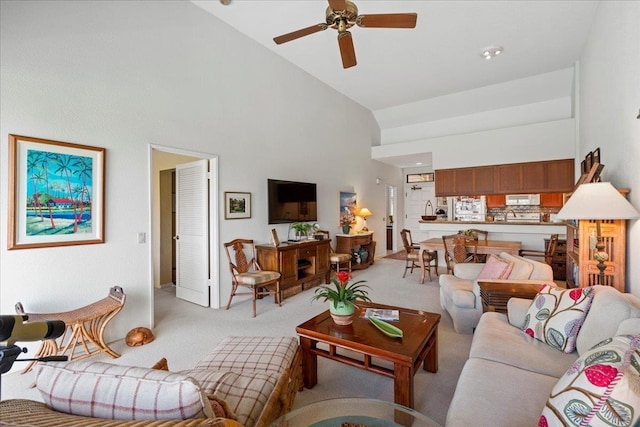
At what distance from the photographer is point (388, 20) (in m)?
2.69

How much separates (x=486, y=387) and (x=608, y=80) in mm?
3333

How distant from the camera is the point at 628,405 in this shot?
33.9 inches

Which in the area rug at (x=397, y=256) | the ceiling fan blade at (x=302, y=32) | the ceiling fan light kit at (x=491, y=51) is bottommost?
A: the area rug at (x=397, y=256)

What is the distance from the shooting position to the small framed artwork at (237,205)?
13.7 ft

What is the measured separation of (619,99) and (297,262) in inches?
161

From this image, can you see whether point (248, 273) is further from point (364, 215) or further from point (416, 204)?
point (416, 204)

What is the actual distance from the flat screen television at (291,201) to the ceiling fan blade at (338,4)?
2715mm

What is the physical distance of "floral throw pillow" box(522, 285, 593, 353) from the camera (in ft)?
5.88

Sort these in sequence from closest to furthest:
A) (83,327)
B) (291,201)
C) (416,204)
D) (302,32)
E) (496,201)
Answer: (83,327)
(302,32)
(291,201)
(496,201)
(416,204)

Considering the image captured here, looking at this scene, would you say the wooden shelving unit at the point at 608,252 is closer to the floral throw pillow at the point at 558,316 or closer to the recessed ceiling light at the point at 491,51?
the floral throw pillow at the point at 558,316

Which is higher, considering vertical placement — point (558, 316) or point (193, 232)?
point (193, 232)

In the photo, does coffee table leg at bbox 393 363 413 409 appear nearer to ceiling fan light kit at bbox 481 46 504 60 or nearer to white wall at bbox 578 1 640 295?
white wall at bbox 578 1 640 295

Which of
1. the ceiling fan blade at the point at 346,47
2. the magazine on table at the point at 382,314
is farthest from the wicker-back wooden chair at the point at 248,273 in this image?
the ceiling fan blade at the point at 346,47

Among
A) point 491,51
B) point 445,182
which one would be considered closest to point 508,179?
point 445,182
